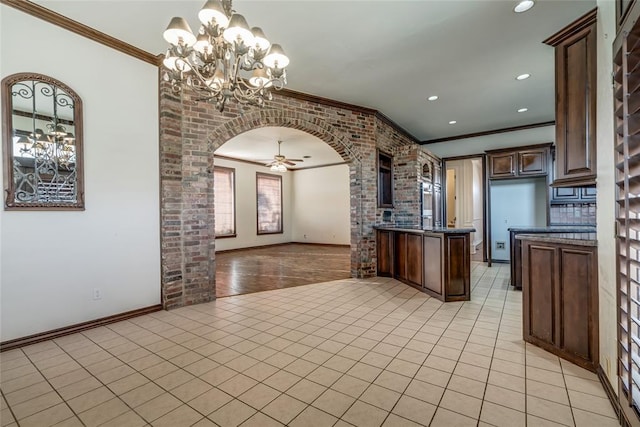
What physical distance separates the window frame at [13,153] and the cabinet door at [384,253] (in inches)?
170

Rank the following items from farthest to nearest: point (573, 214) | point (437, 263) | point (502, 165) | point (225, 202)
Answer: point (225, 202) < point (502, 165) < point (573, 214) < point (437, 263)

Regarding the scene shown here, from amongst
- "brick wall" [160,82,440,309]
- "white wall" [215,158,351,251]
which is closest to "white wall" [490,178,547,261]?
"white wall" [215,158,351,251]

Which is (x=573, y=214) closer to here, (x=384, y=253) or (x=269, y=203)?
(x=384, y=253)

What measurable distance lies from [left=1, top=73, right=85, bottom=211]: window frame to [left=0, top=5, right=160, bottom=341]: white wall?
0.05 meters

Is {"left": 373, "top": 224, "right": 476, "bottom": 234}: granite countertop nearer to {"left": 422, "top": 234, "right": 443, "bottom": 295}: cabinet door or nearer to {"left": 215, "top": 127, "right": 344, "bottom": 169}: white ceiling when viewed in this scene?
{"left": 422, "top": 234, "right": 443, "bottom": 295}: cabinet door

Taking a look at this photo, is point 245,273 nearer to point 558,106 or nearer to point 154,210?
point 154,210

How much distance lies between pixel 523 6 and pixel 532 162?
4.12 meters

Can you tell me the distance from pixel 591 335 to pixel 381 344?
1.53m

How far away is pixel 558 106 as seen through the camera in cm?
249

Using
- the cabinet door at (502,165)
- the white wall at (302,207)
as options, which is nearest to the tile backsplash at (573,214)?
the cabinet door at (502,165)

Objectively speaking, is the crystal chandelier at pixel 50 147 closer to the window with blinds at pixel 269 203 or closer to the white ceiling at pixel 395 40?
the white ceiling at pixel 395 40

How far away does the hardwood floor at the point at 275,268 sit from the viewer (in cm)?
498

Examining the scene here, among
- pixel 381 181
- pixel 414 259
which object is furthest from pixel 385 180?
pixel 414 259

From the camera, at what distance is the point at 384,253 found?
17.8ft
